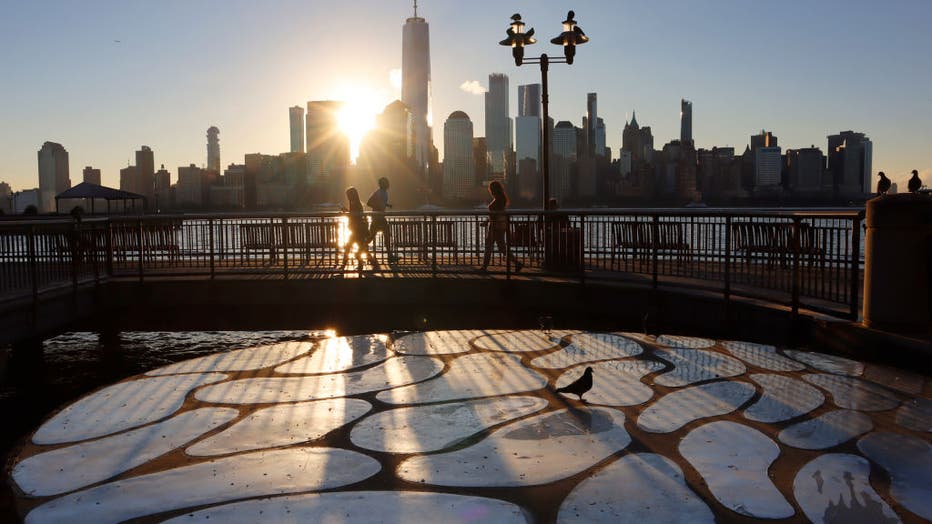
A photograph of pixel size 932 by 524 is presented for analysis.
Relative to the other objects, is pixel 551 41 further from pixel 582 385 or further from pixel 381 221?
pixel 582 385

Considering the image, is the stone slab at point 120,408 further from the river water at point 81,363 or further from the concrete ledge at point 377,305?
the concrete ledge at point 377,305

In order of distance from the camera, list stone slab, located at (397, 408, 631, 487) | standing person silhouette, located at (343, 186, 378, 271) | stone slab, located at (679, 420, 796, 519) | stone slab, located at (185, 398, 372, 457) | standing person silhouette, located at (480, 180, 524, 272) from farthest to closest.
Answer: standing person silhouette, located at (343, 186, 378, 271) < standing person silhouette, located at (480, 180, 524, 272) < stone slab, located at (185, 398, 372, 457) < stone slab, located at (397, 408, 631, 487) < stone slab, located at (679, 420, 796, 519)

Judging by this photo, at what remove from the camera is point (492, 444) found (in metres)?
5.26

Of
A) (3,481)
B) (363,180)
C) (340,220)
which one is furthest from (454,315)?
(363,180)

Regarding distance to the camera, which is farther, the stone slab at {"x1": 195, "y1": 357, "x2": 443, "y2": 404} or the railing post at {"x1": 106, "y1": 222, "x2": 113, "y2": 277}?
the railing post at {"x1": 106, "y1": 222, "x2": 113, "y2": 277}

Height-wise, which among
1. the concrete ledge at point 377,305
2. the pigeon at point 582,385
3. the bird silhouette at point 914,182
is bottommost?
the concrete ledge at point 377,305

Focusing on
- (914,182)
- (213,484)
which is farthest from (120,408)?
(914,182)

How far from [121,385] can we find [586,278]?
924 centimetres

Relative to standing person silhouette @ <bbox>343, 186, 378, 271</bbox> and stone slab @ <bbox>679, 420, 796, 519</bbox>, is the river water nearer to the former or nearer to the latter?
standing person silhouette @ <bbox>343, 186, 378, 271</bbox>

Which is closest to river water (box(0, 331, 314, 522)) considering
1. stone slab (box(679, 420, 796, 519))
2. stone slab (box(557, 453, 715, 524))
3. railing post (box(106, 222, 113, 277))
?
railing post (box(106, 222, 113, 277))

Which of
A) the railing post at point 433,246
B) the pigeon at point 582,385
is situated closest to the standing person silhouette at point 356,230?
the railing post at point 433,246

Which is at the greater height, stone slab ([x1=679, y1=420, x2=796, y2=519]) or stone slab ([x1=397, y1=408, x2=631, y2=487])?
stone slab ([x1=679, y1=420, x2=796, y2=519])

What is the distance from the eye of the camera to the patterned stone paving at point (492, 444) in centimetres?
418

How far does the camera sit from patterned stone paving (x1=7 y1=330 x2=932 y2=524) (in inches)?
164
